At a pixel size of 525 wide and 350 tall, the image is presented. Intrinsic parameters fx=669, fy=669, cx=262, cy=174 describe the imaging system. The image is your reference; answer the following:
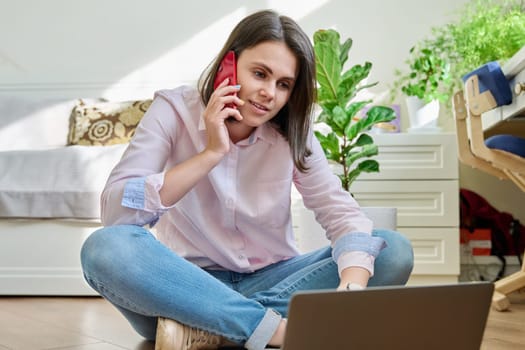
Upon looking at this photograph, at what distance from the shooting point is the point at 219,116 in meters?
1.21

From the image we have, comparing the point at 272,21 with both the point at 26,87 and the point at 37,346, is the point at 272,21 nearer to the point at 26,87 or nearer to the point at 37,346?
the point at 37,346

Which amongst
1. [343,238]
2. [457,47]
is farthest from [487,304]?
[457,47]

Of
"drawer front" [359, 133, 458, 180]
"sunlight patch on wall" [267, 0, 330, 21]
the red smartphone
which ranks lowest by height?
"drawer front" [359, 133, 458, 180]

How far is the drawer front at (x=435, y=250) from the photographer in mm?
2658

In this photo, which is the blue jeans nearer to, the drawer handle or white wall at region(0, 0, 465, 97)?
the drawer handle

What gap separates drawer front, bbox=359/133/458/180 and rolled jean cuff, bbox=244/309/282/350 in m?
1.63

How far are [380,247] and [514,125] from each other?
1.38m

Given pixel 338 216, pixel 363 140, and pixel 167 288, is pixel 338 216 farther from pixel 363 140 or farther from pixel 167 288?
pixel 363 140

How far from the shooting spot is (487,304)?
87cm

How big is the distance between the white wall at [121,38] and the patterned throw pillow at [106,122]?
0.32m

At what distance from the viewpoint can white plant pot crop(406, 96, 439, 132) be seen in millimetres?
2881

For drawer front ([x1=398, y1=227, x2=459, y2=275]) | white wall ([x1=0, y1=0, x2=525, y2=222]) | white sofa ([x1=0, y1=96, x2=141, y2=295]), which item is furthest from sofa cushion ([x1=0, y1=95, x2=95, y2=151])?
drawer front ([x1=398, y1=227, x2=459, y2=275])

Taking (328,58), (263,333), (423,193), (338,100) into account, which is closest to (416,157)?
(423,193)

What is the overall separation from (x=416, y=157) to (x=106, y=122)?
1393mm
